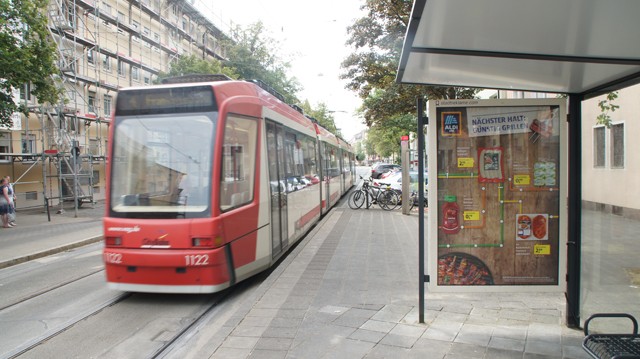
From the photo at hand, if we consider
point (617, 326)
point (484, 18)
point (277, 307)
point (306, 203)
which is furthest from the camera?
point (306, 203)

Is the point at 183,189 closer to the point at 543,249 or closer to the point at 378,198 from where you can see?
the point at 543,249

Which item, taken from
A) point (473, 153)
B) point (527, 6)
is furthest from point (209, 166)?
point (527, 6)

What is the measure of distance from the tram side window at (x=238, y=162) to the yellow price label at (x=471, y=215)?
2832 millimetres

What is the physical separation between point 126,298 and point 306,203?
492 centimetres

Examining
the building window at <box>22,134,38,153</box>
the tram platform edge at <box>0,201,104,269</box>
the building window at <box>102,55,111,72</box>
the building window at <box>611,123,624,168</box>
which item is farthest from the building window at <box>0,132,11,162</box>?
the building window at <box>611,123,624,168</box>

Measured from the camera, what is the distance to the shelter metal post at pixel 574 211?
13.1 feet

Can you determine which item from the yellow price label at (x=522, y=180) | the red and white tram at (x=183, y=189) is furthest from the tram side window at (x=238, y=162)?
the yellow price label at (x=522, y=180)

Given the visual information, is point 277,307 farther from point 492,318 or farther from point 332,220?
point 332,220

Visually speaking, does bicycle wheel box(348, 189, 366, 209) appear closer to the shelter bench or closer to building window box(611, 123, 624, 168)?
building window box(611, 123, 624, 168)

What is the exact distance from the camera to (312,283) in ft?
19.3

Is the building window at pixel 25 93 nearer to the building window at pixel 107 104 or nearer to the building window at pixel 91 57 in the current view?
the building window at pixel 91 57

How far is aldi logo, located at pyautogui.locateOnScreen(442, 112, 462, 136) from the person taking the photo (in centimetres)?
408

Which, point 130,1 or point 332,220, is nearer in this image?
point 332,220

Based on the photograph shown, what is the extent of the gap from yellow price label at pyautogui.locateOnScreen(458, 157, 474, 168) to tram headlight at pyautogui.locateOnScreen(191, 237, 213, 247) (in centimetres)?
293
